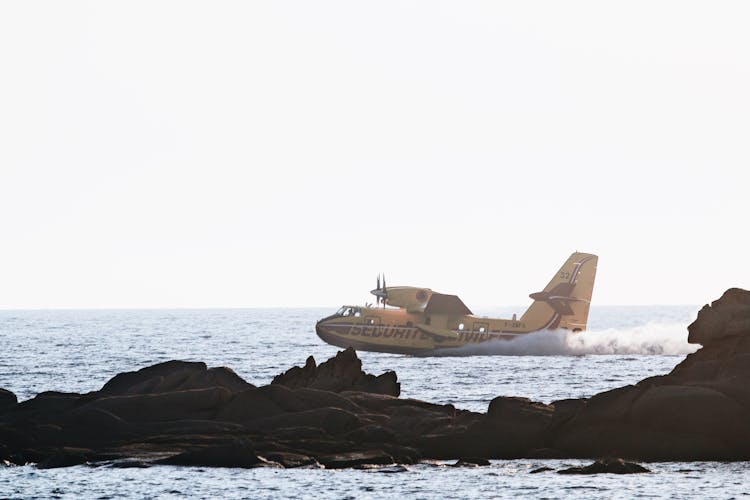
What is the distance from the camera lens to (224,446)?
37.4m

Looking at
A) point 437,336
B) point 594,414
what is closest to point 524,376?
point 437,336

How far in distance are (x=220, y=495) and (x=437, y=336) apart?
59.1 metres

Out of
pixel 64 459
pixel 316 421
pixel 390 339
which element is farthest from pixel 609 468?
pixel 390 339

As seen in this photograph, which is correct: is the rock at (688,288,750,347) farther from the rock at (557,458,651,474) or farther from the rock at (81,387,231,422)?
the rock at (81,387,231,422)

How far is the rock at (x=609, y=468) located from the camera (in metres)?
35.3

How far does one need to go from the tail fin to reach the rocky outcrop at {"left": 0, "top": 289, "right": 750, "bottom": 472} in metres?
51.5

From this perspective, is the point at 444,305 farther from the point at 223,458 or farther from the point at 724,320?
the point at 223,458

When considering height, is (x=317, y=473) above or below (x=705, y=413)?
below

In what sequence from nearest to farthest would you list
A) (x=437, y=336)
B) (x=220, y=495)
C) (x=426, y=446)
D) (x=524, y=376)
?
(x=220, y=495) → (x=426, y=446) → (x=524, y=376) → (x=437, y=336)

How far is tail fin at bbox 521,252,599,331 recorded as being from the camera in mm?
94062

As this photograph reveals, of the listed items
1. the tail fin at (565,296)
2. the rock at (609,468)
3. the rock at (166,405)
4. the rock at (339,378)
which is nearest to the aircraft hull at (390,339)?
the tail fin at (565,296)

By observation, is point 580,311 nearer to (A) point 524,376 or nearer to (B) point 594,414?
(A) point 524,376

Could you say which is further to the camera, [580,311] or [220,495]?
[580,311]

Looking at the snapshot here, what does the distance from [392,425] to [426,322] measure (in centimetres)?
5147
